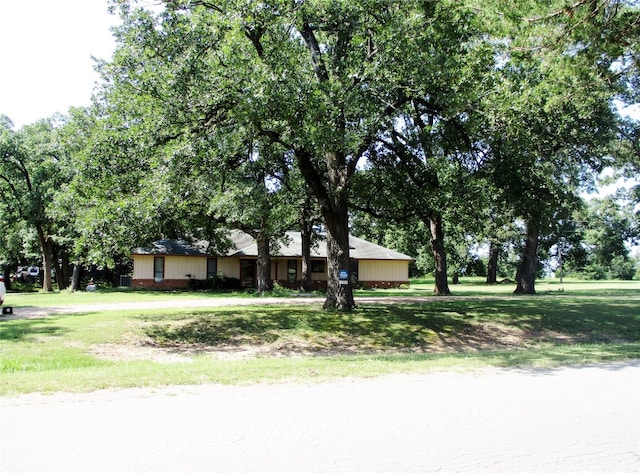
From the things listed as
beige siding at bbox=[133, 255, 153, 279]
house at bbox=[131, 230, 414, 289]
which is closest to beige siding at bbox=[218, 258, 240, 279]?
house at bbox=[131, 230, 414, 289]

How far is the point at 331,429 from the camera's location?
523cm

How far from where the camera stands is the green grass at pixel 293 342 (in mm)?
8305

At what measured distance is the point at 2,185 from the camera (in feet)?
123

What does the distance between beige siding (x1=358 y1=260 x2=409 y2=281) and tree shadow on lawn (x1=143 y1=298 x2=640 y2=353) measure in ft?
77.6

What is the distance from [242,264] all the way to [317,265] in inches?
237

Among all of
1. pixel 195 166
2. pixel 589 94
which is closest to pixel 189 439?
pixel 195 166

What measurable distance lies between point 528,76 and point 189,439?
12.5 metres

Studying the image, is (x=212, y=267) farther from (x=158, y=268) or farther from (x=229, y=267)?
(x=158, y=268)

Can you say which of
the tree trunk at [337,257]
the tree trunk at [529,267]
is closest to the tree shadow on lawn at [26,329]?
the tree trunk at [337,257]

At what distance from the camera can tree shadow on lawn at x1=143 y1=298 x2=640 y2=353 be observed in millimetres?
14586

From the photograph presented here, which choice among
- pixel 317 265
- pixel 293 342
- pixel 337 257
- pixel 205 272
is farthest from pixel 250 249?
pixel 293 342

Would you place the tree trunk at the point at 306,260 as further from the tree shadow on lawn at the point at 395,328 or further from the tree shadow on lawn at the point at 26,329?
the tree shadow on lawn at the point at 26,329

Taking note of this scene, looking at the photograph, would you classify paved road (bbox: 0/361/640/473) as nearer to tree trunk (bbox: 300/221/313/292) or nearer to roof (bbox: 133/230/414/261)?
tree trunk (bbox: 300/221/313/292)

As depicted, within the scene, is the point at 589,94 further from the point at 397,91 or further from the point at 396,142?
the point at 396,142
